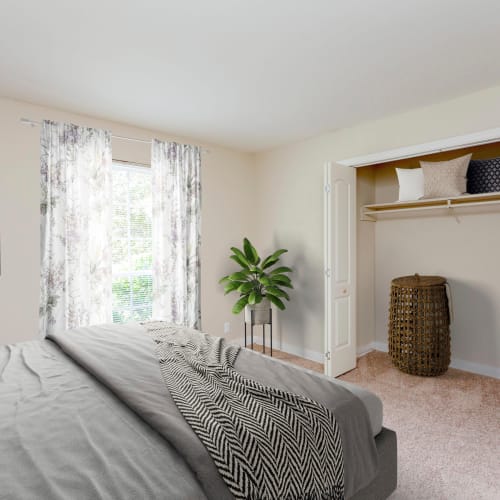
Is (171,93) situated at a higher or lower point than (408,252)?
higher

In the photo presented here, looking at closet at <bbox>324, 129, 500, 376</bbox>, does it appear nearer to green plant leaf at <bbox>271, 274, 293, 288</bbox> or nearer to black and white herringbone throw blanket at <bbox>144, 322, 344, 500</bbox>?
green plant leaf at <bbox>271, 274, 293, 288</bbox>

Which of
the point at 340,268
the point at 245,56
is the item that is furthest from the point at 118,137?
the point at 340,268

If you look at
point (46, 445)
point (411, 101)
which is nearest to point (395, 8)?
point (411, 101)

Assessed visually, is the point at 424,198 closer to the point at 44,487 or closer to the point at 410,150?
the point at 410,150

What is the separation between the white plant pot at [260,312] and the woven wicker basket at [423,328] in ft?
4.46

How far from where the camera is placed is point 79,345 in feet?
6.75

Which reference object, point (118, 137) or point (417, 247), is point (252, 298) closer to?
point (417, 247)

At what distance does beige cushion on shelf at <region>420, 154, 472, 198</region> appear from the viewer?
3178 millimetres

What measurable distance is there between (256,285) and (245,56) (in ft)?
7.80

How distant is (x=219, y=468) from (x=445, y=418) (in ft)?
7.56

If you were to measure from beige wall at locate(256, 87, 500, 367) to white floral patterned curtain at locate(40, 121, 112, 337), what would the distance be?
2.06 metres

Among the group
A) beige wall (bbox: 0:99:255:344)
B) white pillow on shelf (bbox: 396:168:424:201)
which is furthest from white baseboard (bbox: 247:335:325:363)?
beige wall (bbox: 0:99:255:344)

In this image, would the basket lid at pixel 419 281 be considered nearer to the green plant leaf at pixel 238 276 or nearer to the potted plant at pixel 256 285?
the potted plant at pixel 256 285

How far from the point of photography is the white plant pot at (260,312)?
399 cm
